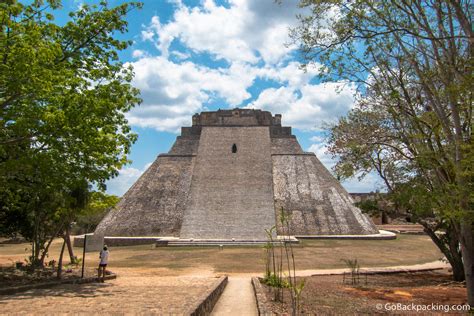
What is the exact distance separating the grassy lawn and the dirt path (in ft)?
10.6

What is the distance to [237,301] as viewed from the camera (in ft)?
26.8

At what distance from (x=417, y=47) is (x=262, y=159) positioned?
941 inches

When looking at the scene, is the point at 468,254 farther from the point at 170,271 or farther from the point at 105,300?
the point at 170,271

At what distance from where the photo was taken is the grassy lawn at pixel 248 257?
1455cm

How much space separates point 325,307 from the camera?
734 cm

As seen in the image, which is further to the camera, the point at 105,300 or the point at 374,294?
the point at 374,294

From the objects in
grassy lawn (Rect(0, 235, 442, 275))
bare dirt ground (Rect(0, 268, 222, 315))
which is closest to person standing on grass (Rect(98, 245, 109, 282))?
bare dirt ground (Rect(0, 268, 222, 315))

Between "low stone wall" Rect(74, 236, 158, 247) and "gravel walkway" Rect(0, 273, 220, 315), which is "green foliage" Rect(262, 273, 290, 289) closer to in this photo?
"gravel walkway" Rect(0, 273, 220, 315)

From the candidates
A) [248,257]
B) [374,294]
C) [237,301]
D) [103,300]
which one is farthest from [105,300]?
[248,257]

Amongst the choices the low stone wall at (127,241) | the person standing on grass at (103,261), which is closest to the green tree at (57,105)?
the person standing on grass at (103,261)

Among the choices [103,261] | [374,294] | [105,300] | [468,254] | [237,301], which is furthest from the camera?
[103,261]

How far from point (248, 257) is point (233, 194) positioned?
10.5 meters

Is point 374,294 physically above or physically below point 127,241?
below

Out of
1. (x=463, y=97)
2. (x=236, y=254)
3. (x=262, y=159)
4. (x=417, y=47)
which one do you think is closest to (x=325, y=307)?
(x=463, y=97)
